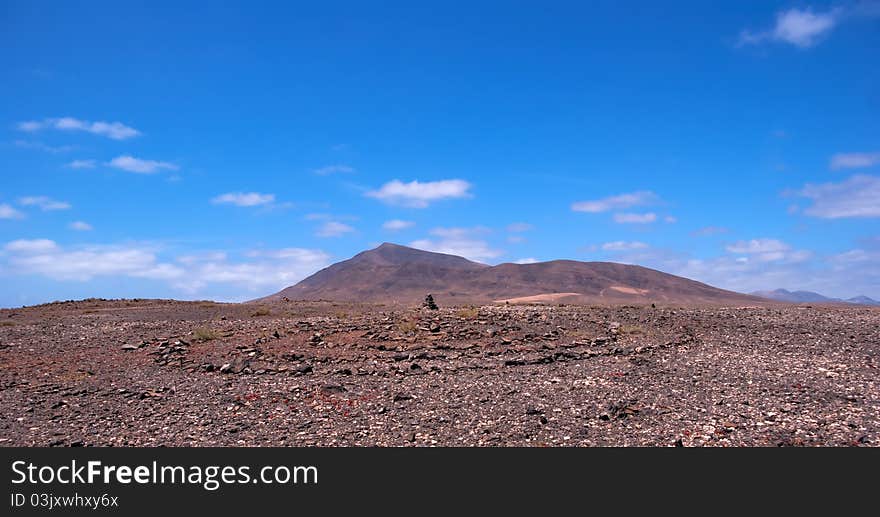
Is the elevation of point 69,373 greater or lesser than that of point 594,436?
greater

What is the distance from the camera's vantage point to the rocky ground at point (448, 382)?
9.92 m

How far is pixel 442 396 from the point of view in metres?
12.5

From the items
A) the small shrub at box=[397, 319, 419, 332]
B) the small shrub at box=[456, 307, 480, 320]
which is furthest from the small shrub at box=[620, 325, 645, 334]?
the small shrub at box=[397, 319, 419, 332]

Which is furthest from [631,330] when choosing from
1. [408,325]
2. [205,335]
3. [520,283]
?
[520,283]

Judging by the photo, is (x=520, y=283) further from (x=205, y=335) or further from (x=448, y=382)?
(x=448, y=382)

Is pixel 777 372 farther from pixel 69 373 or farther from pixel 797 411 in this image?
pixel 69 373

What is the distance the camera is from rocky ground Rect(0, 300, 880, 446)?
9.92m

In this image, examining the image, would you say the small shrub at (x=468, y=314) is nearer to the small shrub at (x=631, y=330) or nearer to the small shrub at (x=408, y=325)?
the small shrub at (x=408, y=325)

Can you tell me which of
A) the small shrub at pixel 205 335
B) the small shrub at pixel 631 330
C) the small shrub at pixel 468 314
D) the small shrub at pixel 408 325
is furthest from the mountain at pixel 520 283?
the small shrub at pixel 205 335

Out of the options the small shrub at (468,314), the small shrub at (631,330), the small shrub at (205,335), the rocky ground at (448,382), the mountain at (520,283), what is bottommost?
the rocky ground at (448,382)

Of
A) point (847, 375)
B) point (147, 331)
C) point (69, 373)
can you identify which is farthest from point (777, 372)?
point (147, 331)
